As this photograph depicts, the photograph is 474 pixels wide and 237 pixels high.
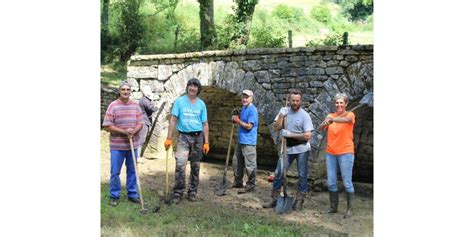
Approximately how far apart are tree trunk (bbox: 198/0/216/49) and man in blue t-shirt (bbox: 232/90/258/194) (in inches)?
237

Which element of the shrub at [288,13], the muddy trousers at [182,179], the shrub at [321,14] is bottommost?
the muddy trousers at [182,179]

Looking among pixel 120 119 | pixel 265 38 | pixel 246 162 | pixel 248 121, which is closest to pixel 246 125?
pixel 248 121

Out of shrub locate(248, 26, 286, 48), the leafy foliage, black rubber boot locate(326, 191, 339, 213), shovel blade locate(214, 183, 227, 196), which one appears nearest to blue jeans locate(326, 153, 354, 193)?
black rubber boot locate(326, 191, 339, 213)

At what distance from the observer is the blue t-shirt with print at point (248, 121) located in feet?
20.0

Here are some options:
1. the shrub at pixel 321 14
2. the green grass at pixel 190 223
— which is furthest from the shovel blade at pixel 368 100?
the shrub at pixel 321 14

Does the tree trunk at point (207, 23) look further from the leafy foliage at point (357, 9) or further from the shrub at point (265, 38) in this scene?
the leafy foliage at point (357, 9)

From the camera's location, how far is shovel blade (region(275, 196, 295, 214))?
17.6 ft

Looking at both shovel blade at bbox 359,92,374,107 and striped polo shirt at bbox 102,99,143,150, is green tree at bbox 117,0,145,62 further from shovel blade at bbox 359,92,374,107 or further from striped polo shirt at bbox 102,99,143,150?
shovel blade at bbox 359,92,374,107

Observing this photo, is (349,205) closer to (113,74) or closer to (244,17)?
(244,17)

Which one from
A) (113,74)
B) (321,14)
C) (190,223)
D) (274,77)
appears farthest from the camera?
(113,74)

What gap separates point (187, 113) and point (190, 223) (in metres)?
1.24

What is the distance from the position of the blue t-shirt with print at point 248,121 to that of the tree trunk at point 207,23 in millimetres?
6126

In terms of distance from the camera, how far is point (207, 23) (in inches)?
468
